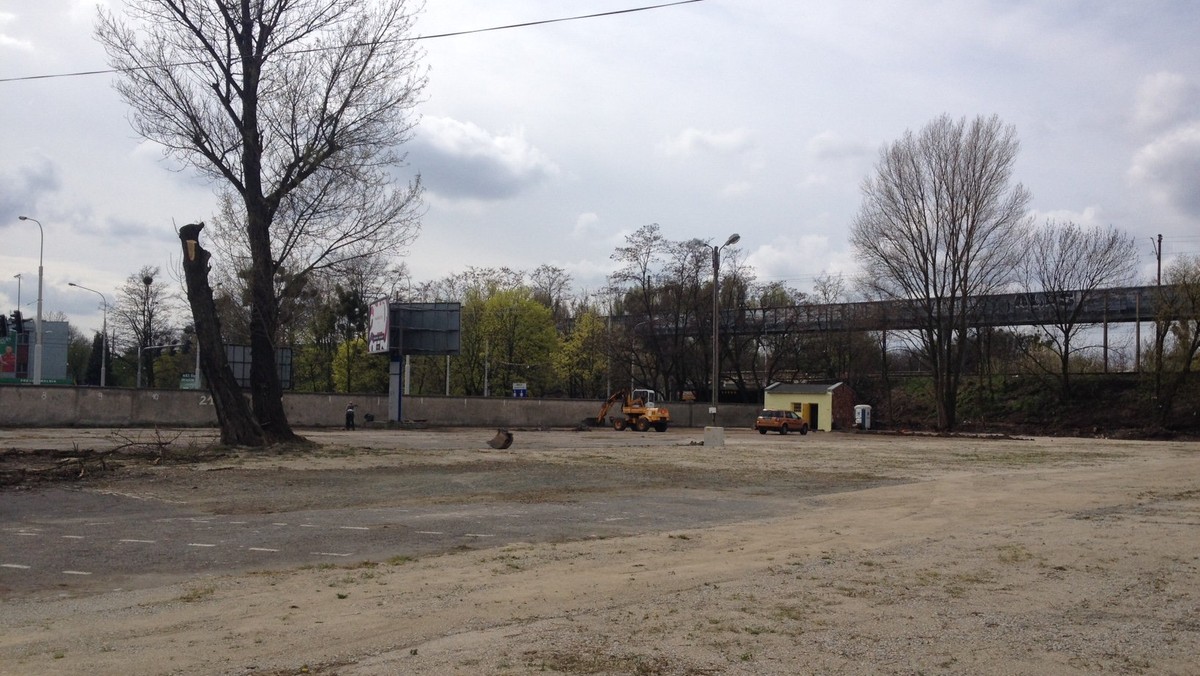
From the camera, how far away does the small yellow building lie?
70.8 metres

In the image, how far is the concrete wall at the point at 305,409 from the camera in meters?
45.7

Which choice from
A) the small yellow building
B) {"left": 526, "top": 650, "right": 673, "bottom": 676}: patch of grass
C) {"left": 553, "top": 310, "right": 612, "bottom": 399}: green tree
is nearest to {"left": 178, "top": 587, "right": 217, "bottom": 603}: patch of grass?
{"left": 526, "top": 650, "right": 673, "bottom": 676}: patch of grass

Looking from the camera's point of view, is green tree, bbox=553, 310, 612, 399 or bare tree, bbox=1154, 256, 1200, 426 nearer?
bare tree, bbox=1154, 256, 1200, 426

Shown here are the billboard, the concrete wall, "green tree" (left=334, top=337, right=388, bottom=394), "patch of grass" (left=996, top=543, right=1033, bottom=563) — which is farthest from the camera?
"green tree" (left=334, top=337, right=388, bottom=394)

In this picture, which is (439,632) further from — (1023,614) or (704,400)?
(704,400)

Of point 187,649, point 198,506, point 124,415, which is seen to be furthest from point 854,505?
point 124,415

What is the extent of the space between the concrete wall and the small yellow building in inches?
237

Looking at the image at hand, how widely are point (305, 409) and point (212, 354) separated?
27982mm

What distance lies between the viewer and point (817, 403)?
7138 cm

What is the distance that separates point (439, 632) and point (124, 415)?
46.7 meters

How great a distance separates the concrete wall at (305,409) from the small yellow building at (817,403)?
6025 mm

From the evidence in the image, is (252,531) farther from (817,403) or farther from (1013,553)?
(817,403)

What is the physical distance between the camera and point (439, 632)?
7.50 metres

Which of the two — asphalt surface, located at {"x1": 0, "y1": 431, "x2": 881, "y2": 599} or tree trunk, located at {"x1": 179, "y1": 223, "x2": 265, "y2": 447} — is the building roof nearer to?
asphalt surface, located at {"x1": 0, "y1": 431, "x2": 881, "y2": 599}
